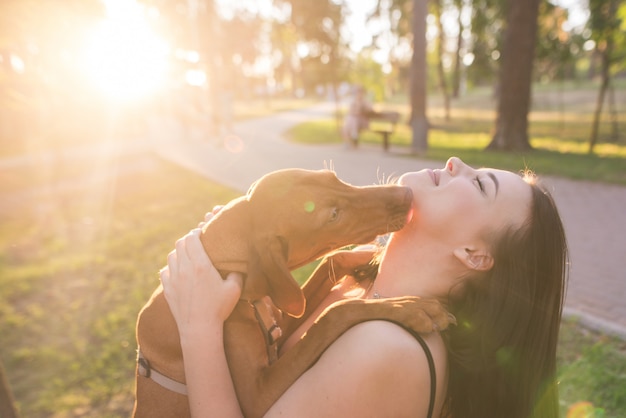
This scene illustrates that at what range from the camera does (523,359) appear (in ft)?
6.58

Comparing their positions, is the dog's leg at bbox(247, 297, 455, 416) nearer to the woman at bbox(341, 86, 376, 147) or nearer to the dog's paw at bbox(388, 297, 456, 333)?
the dog's paw at bbox(388, 297, 456, 333)

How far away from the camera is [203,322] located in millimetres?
1953

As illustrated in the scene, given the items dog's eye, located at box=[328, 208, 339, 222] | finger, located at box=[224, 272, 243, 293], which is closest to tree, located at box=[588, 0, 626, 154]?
dog's eye, located at box=[328, 208, 339, 222]

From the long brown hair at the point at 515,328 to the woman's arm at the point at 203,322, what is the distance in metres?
0.92

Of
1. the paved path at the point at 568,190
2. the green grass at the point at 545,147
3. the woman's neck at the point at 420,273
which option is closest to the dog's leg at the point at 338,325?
the woman's neck at the point at 420,273

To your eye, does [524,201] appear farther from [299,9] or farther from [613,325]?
[299,9]

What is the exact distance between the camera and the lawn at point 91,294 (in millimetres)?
3850

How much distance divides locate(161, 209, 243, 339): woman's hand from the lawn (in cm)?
231

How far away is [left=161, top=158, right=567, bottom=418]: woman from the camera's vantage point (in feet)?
5.77

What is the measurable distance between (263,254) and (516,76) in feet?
45.5

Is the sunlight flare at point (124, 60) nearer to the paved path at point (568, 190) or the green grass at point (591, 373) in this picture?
the paved path at point (568, 190)

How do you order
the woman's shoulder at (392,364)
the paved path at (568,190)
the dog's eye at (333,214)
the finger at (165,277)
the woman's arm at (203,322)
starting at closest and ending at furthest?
the woman's shoulder at (392,364) → the woman's arm at (203,322) → the finger at (165,277) → the dog's eye at (333,214) → the paved path at (568,190)

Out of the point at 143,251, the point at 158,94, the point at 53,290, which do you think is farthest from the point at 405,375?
the point at 158,94

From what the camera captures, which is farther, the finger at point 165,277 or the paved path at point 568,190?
the paved path at point 568,190
